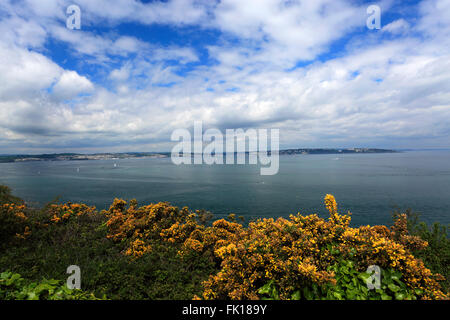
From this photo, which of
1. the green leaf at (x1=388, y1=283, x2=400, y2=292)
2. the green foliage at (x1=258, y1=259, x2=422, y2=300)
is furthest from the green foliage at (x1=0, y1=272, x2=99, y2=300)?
the green leaf at (x1=388, y1=283, x2=400, y2=292)

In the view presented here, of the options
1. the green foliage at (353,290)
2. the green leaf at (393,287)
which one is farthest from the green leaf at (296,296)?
the green leaf at (393,287)

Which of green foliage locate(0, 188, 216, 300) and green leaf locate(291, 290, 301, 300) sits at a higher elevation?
green leaf locate(291, 290, 301, 300)

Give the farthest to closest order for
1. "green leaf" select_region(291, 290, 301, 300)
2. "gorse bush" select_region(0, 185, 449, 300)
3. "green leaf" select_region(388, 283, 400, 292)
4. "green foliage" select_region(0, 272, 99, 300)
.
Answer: "gorse bush" select_region(0, 185, 449, 300) → "green leaf" select_region(291, 290, 301, 300) → "green leaf" select_region(388, 283, 400, 292) → "green foliage" select_region(0, 272, 99, 300)

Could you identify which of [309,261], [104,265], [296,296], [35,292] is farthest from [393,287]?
[104,265]

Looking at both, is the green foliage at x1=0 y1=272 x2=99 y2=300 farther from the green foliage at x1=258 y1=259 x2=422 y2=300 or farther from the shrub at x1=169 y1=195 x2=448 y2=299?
the green foliage at x1=258 y1=259 x2=422 y2=300

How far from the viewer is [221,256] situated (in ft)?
21.1

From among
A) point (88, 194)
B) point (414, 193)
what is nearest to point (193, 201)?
point (88, 194)

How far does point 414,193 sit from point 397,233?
57.6 m

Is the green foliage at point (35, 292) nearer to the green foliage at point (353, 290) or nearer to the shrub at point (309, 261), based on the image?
the shrub at point (309, 261)

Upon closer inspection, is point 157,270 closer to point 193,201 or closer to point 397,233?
point 397,233

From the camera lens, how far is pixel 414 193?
168 feet

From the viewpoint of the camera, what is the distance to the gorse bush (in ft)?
17.7

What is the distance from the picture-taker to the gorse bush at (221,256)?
17.7 feet

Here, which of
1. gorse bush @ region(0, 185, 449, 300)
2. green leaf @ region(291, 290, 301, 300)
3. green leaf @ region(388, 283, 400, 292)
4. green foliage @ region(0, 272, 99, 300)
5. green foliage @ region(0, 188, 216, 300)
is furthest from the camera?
green foliage @ region(0, 188, 216, 300)
